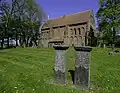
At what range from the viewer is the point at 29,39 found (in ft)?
257

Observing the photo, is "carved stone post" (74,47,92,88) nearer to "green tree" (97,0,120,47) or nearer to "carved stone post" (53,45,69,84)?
"carved stone post" (53,45,69,84)

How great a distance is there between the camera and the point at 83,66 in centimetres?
1084

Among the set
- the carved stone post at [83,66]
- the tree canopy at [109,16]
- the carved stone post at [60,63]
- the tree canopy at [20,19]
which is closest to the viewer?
the carved stone post at [83,66]

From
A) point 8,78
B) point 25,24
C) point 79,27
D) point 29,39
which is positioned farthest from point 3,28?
point 8,78

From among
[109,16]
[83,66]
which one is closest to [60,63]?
[83,66]

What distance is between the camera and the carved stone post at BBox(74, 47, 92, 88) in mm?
10734

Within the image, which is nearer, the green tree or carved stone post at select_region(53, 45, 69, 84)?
carved stone post at select_region(53, 45, 69, 84)

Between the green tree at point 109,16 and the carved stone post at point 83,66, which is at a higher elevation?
the green tree at point 109,16

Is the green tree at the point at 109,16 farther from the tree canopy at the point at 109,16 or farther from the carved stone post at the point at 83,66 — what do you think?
the carved stone post at the point at 83,66

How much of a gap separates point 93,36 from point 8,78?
55.3 meters


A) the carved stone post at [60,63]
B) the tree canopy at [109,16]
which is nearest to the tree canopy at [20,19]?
the tree canopy at [109,16]

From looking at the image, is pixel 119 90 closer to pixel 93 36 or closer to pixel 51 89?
pixel 51 89

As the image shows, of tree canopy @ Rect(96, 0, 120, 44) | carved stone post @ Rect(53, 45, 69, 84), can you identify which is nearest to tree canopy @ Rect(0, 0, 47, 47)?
tree canopy @ Rect(96, 0, 120, 44)

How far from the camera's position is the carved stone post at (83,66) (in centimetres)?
1073
